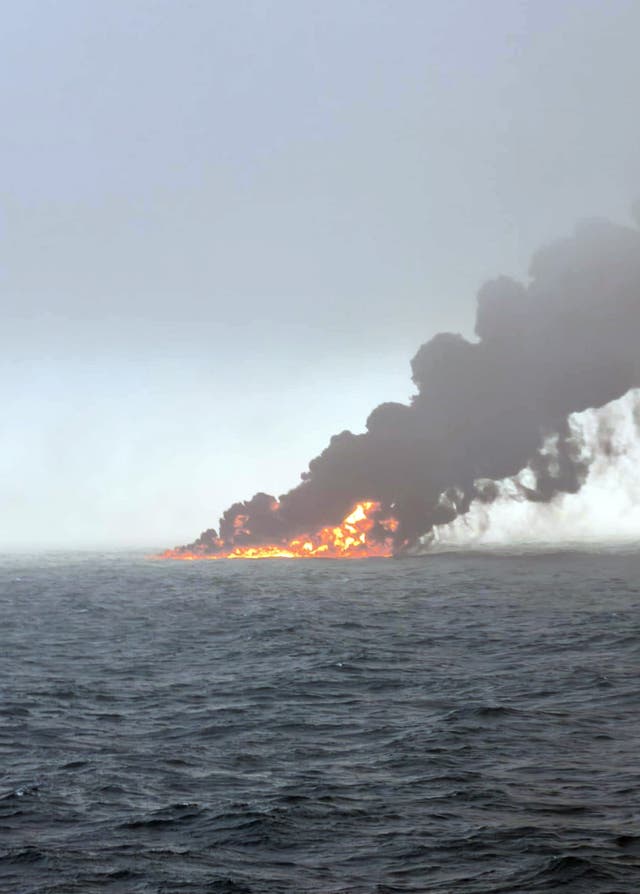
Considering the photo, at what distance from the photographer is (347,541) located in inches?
6467

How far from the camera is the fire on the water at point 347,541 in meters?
160

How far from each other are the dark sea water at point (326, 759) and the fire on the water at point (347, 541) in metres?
101

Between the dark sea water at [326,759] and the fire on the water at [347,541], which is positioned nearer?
the dark sea water at [326,759]

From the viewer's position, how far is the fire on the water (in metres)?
160

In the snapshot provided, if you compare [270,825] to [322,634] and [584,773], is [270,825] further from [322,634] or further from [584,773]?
[322,634]

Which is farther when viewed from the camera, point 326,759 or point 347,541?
point 347,541

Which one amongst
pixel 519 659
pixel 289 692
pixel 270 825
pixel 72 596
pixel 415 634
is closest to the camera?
pixel 270 825

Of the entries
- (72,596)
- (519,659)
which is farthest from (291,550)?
(519,659)

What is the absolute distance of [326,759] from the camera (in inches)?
1016

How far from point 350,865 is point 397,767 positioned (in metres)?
7.03

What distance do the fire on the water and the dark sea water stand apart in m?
101

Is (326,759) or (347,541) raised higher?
(347,541)

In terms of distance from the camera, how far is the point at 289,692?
36312 millimetres

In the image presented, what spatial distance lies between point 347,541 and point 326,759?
138791mm
